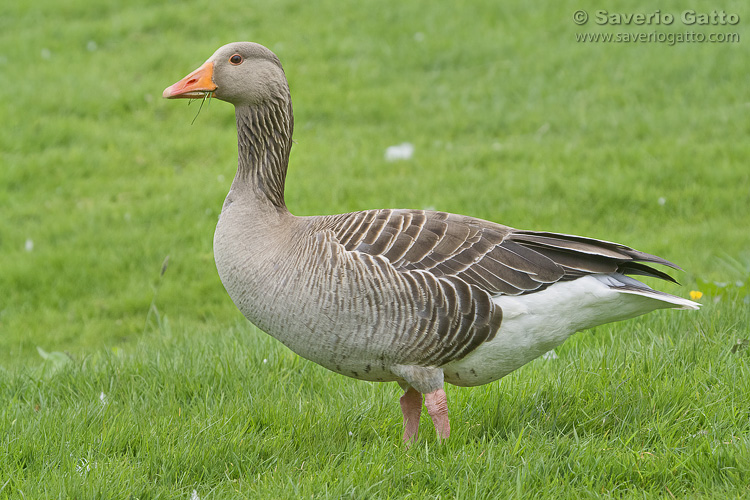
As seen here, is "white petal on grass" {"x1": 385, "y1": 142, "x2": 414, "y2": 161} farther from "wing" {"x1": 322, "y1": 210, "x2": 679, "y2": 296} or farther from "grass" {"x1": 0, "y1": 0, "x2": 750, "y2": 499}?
"wing" {"x1": 322, "y1": 210, "x2": 679, "y2": 296}

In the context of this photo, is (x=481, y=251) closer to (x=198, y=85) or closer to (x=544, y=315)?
(x=544, y=315)

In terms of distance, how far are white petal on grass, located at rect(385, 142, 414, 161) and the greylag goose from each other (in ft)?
15.5

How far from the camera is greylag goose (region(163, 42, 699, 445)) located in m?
3.59

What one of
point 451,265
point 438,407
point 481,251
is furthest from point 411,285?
point 438,407

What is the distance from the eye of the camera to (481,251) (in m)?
3.81

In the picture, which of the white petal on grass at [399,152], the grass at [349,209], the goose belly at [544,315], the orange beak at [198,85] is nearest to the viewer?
the grass at [349,209]

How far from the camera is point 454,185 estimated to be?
26.4 ft

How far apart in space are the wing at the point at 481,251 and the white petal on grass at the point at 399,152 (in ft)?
15.7

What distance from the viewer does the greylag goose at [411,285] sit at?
3.59 m

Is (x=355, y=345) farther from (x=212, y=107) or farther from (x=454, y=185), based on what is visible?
(x=212, y=107)

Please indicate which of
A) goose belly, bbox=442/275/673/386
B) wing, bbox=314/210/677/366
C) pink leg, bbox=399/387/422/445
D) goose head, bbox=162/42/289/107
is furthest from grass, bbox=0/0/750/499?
goose head, bbox=162/42/289/107

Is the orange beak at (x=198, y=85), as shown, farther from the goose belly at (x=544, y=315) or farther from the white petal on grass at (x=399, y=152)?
the white petal on grass at (x=399, y=152)

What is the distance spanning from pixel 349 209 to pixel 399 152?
141 cm

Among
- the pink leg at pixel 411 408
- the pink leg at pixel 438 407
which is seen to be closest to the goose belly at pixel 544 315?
the pink leg at pixel 438 407
